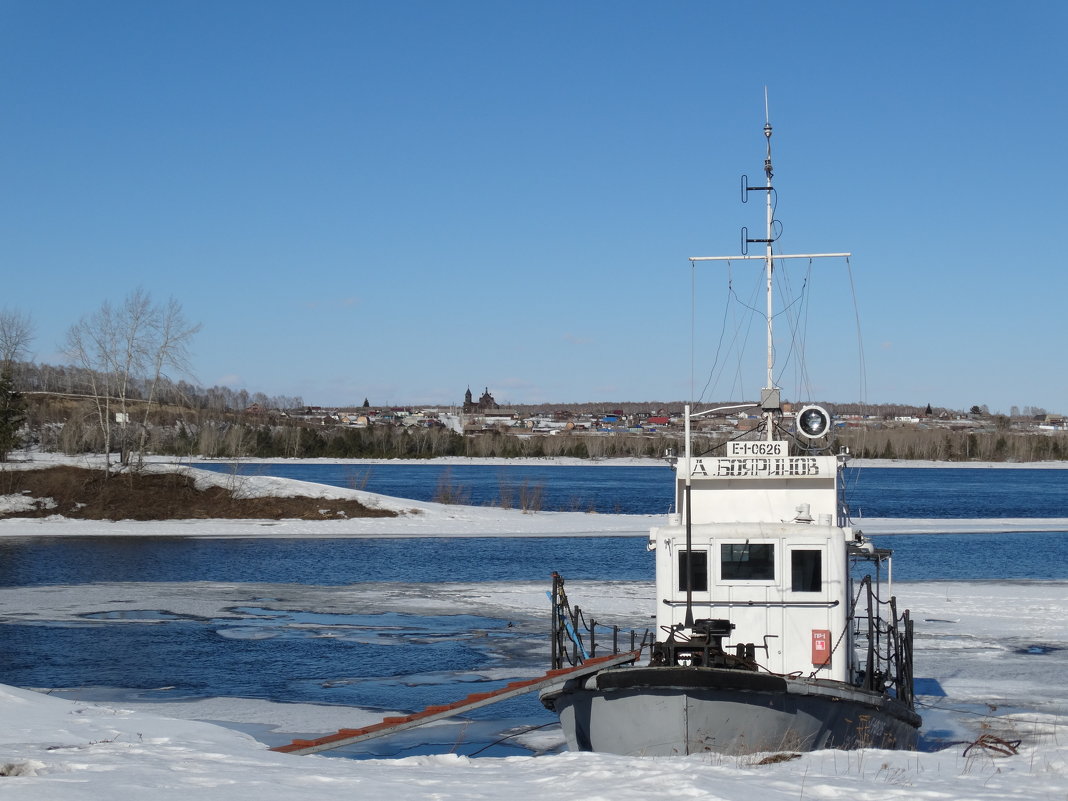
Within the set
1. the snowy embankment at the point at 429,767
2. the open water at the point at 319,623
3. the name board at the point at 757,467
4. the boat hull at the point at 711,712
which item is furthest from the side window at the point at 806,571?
the snowy embankment at the point at 429,767

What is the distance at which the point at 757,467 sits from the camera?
1399 cm

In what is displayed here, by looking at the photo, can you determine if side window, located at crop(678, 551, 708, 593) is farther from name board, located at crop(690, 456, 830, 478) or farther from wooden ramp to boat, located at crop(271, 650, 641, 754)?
wooden ramp to boat, located at crop(271, 650, 641, 754)

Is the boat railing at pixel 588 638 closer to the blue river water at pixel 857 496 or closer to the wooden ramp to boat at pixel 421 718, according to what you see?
the wooden ramp to boat at pixel 421 718

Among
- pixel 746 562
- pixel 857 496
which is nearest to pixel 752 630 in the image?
pixel 746 562

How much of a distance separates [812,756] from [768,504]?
3876 millimetres

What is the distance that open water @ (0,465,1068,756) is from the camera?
1675 centimetres

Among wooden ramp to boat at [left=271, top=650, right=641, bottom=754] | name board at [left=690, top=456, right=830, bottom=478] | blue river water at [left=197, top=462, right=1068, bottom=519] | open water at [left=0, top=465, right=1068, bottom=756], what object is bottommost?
open water at [left=0, top=465, right=1068, bottom=756]

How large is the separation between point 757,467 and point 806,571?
1.53 metres

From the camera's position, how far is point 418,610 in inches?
992

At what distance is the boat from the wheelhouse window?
1 cm

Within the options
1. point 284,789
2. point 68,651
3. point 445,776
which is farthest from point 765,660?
point 68,651

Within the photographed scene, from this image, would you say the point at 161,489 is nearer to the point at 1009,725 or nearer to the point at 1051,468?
the point at 1009,725

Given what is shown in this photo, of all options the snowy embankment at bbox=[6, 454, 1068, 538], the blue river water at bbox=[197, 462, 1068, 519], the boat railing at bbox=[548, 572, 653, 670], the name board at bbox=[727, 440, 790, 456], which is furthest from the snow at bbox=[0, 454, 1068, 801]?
the blue river water at bbox=[197, 462, 1068, 519]

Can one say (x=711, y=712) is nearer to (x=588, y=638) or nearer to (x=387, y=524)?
(x=588, y=638)
